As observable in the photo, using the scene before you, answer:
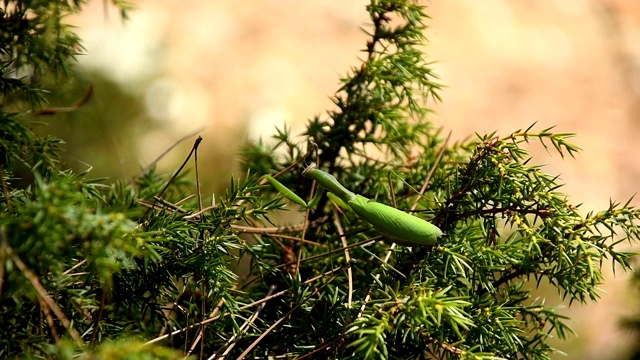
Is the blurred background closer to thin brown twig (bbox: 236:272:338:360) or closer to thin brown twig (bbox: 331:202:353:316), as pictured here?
thin brown twig (bbox: 331:202:353:316)

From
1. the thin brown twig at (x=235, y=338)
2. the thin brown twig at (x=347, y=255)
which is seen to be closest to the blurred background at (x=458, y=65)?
the thin brown twig at (x=347, y=255)

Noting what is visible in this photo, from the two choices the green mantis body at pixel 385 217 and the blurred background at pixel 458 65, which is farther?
the blurred background at pixel 458 65

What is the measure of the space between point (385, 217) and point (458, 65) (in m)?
2.43

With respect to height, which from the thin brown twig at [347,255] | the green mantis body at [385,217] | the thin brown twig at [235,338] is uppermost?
the green mantis body at [385,217]

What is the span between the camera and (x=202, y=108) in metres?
2.62

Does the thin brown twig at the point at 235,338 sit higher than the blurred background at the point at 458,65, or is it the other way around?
the blurred background at the point at 458,65

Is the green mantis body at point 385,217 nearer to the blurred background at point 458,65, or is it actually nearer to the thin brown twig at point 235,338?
the thin brown twig at point 235,338

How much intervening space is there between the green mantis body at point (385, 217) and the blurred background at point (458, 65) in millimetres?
1792

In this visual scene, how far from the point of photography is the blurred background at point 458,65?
8.55ft

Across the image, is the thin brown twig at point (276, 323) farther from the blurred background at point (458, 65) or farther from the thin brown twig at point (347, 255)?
the blurred background at point (458, 65)

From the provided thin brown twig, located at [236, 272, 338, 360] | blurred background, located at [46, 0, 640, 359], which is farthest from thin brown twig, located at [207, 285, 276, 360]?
blurred background, located at [46, 0, 640, 359]

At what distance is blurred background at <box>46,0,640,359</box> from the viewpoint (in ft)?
8.55

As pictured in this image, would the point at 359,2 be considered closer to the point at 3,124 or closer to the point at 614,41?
the point at 614,41

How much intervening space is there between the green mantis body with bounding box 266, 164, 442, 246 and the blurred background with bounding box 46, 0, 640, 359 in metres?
1.79
